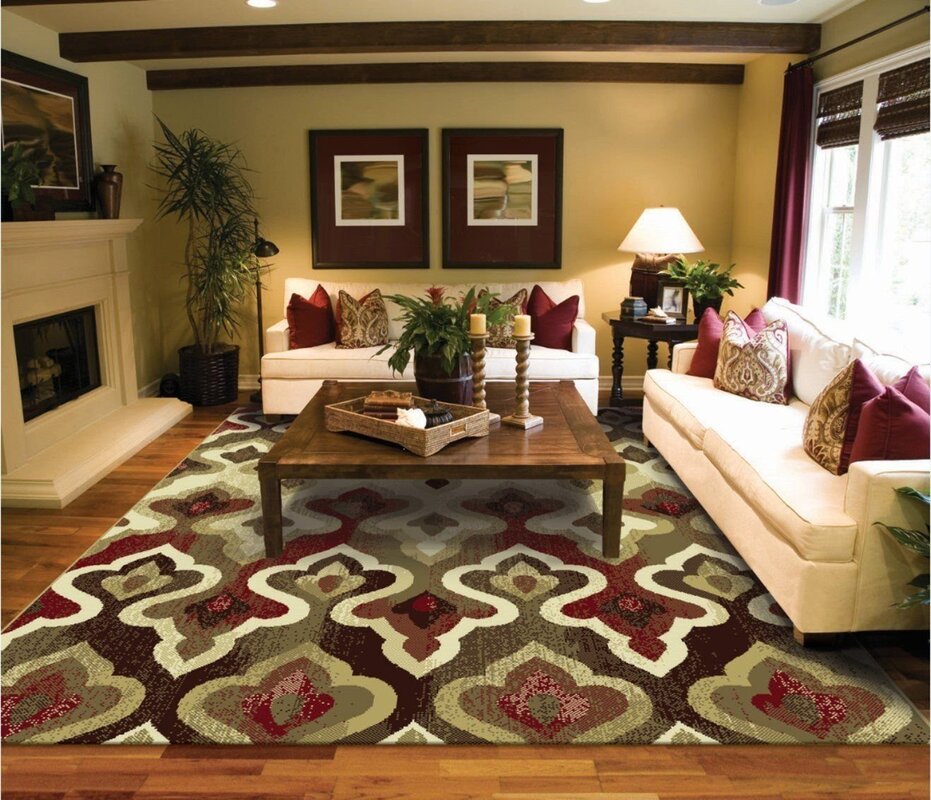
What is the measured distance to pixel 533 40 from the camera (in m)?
4.73

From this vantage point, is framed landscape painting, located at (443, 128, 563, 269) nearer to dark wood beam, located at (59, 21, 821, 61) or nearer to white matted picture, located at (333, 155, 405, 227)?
white matted picture, located at (333, 155, 405, 227)

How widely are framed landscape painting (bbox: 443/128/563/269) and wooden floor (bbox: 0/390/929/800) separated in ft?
14.7

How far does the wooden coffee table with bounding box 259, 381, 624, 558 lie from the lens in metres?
3.23

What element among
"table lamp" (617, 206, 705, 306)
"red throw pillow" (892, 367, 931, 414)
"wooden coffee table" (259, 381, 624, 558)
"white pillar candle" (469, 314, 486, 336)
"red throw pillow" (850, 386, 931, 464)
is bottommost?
"wooden coffee table" (259, 381, 624, 558)

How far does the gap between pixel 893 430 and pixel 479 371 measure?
167 centimetres

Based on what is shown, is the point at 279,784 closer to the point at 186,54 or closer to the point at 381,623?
the point at 381,623

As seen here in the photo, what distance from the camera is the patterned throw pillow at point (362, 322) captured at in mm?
5512

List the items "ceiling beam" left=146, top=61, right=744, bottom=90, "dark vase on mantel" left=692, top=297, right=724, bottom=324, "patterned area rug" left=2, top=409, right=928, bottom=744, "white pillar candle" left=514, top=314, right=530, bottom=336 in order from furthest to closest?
"ceiling beam" left=146, top=61, right=744, bottom=90 < "dark vase on mantel" left=692, top=297, right=724, bottom=324 < "white pillar candle" left=514, top=314, right=530, bottom=336 < "patterned area rug" left=2, top=409, right=928, bottom=744

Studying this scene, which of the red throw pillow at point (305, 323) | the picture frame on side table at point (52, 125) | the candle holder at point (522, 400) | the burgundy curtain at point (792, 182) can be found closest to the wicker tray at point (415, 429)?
the candle holder at point (522, 400)

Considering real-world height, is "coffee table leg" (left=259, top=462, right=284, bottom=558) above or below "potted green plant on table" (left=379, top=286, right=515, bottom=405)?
below

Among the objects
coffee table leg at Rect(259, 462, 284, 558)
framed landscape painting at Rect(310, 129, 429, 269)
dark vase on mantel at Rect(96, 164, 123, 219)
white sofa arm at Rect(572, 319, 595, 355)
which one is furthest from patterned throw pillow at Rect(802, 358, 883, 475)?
dark vase on mantel at Rect(96, 164, 123, 219)

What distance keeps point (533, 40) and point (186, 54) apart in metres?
1.99

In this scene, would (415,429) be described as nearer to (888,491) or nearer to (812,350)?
(888,491)

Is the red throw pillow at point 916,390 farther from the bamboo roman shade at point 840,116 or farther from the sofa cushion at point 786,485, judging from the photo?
the bamboo roman shade at point 840,116
